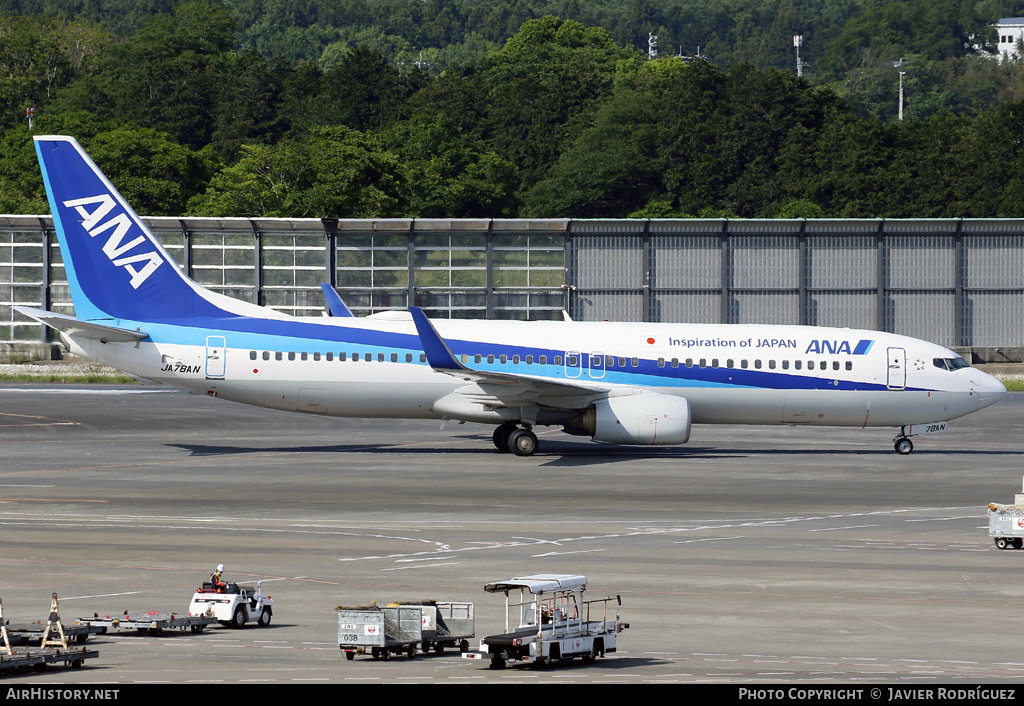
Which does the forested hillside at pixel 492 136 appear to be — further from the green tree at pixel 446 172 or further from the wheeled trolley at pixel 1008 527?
the wheeled trolley at pixel 1008 527

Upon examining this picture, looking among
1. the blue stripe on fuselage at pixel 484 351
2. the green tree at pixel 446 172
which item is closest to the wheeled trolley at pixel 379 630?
the blue stripe on fuselage at pixel 484 351

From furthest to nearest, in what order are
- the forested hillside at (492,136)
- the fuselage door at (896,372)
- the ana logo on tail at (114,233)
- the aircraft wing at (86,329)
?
1. the forested hillside at (492,136)
2. the fuselage door at (896,372)
3. the ana logo on tail at (114,233)
4. the aircraft wing at (86,329)

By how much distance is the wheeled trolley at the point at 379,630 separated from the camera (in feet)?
59.9

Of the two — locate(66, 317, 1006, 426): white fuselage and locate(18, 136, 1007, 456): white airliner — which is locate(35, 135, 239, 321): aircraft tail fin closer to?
locate(18, 136, 1007, 456): white airliner

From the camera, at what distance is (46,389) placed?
224 feet

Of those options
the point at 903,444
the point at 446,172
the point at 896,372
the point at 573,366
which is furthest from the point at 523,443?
the point at 446,172

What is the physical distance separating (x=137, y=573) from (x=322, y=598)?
427 cm

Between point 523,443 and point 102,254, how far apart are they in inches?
598

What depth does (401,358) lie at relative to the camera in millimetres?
45188

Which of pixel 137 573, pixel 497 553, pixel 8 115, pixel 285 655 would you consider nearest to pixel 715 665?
pixel 285 655

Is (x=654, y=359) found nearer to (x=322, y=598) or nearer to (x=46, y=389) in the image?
(x=322, y=598)

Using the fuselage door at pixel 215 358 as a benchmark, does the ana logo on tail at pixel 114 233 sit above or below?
above

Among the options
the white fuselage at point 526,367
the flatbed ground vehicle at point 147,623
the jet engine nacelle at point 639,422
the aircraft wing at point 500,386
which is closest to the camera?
the flatbed ground vehicle at point 147,623

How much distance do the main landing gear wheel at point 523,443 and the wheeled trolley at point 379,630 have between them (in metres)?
26.2
